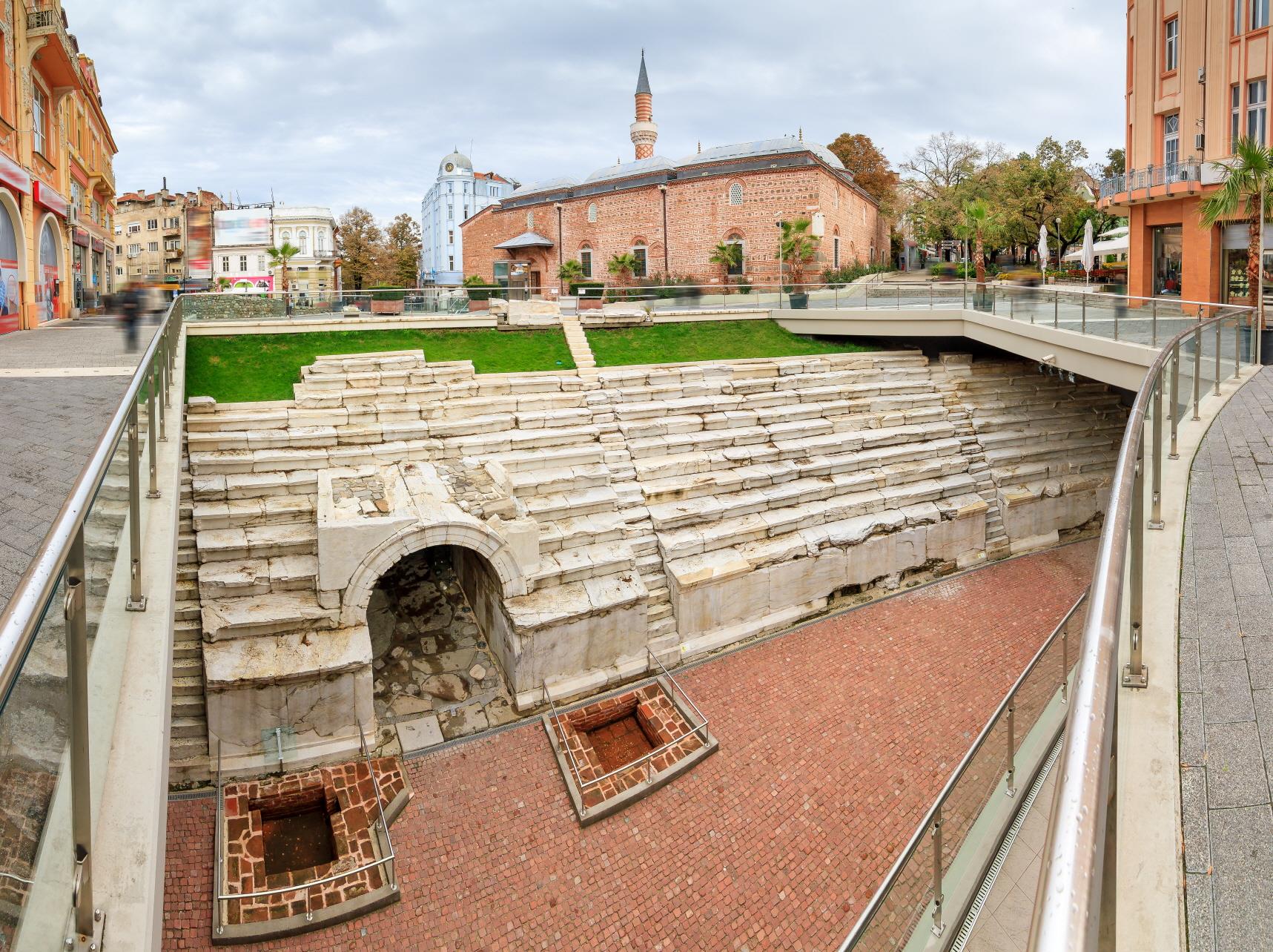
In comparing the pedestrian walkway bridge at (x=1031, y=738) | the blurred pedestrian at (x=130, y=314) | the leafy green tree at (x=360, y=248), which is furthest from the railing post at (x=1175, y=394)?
the leafy green tree at (x=360, y=248)

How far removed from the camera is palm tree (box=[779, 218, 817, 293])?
31.9m

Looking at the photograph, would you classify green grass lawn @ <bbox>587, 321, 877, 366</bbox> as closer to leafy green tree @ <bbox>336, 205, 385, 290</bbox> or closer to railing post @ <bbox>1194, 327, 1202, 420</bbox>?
railing post @ <bbox>1194, 327, 1202, 420</bbox>

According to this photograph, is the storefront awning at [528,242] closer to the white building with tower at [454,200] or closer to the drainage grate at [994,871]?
the drainage grate at [994,871]

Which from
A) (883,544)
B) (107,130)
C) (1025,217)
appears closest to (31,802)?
(883,544)

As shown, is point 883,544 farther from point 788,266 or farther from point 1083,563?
point 788,266

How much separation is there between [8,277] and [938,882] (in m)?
20.4

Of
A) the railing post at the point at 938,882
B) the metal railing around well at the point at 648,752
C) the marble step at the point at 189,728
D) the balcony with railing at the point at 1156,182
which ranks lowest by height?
the metal railing around well at the point at 648,752

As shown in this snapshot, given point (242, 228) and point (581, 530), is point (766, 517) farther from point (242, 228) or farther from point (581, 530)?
point (242, 228)

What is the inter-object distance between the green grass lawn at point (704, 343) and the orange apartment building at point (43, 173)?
42.1 feet

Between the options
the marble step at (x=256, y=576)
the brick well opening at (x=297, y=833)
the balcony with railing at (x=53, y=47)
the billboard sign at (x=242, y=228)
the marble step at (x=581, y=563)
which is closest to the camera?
the brick well opening at (x=297, y=833)

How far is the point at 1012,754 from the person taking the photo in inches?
220

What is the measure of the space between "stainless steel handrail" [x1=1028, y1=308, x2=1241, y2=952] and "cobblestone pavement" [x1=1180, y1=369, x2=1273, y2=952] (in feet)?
3.87

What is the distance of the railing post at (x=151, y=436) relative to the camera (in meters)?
5.20

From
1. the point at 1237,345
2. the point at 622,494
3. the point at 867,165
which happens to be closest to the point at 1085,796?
the point at 1237,345
